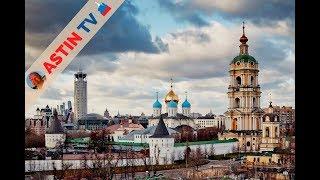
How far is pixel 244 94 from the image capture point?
10.3 metres

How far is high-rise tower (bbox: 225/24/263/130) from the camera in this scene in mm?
10383

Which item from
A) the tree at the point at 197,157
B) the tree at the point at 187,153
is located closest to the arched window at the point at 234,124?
the tree at the point at 197,157

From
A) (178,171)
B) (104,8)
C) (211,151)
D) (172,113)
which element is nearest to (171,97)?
(172,113)

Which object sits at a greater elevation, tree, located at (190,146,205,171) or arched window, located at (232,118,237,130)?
arched window, located at (232,118,237,130)

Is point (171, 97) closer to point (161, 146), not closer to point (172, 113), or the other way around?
Result: point (172, 113)

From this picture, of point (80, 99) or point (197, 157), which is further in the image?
point (80, 99)

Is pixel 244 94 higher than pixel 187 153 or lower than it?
higher

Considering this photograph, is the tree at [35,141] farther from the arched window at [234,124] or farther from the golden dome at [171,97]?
the arched window at [234,124]

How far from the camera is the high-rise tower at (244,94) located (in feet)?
34.1

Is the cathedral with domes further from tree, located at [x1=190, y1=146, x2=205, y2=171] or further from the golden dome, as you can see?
tree, located at [x1=190, y1=146, x2=205, y2=171]

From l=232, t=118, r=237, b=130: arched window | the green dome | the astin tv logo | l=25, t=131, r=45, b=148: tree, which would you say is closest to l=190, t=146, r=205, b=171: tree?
l=232, t=118, r=237, b=130: arched window
